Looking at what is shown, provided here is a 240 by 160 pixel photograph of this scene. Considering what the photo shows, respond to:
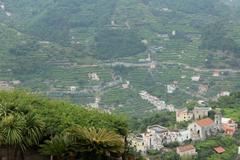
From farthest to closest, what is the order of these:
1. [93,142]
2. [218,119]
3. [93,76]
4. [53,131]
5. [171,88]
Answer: [93,76]
[171,88]
[218,119]
[53,131]
[93,142]

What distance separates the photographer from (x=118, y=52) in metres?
105

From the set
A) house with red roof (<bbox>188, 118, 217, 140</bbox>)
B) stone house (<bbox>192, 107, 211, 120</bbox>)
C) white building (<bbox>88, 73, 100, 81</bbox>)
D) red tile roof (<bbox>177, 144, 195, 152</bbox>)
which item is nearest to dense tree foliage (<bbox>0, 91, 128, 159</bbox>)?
red tile roof (<bbox>177, 144, 195, 152</bbox>)

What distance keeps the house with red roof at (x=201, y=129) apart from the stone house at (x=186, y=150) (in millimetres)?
3557

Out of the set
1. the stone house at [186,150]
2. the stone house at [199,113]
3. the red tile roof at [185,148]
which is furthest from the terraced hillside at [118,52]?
the stone house at [186,150]

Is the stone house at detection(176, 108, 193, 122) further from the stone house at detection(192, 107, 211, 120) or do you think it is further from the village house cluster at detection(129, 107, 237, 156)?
the village house cluster at detection(129, 107, 237, 156)

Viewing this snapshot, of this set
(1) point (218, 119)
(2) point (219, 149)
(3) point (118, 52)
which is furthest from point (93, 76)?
(2) point (219, 149)

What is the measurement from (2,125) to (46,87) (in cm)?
6909

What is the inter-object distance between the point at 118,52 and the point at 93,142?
94.7 meters

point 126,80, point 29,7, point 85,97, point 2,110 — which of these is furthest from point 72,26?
point 2,110

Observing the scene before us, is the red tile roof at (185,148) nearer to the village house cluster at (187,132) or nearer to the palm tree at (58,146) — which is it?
the village house cluster at (187,132)

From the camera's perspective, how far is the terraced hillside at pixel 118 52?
81.4 metres

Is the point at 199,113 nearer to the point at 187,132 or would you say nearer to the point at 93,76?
the point at 187,132

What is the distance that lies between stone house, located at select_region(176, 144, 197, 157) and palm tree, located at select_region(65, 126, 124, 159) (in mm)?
31626

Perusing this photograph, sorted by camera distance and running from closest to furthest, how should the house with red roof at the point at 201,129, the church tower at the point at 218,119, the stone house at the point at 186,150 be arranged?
the stone house at the point at 186,150
the house with red roof at the point at 201,129
the church tower at the point at 218,119
